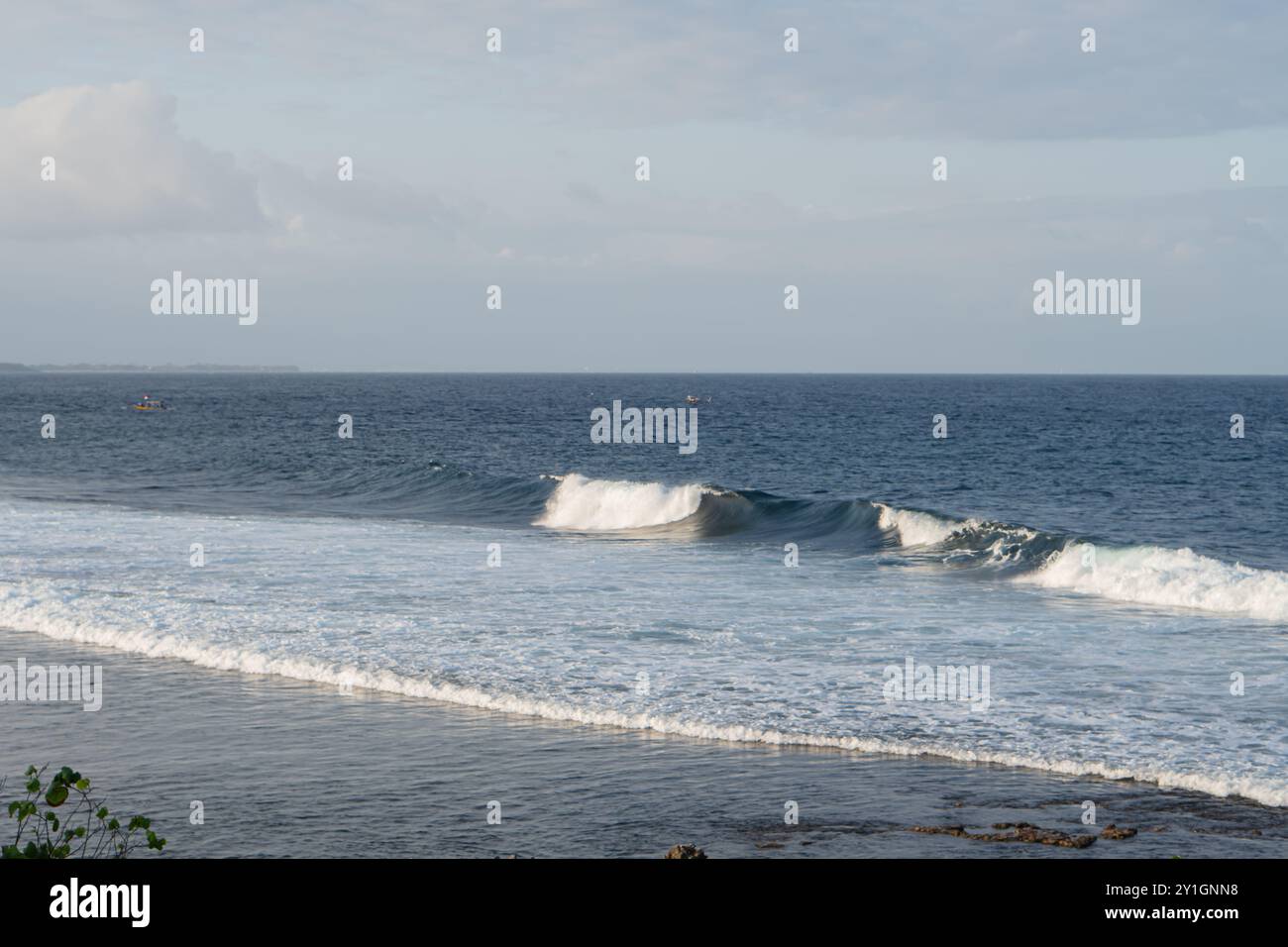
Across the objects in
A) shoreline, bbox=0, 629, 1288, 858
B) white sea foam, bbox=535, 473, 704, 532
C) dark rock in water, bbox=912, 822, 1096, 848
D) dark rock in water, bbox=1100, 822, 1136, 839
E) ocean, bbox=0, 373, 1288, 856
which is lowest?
dark rock in water, bbox=1100, 822, 1136, 839

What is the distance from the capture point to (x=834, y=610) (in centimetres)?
2414

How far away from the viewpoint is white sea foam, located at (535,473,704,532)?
43.2 metres

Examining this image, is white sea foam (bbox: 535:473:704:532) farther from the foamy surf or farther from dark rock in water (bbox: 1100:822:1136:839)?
dark rock in water (bbox: 1100:822:1136:839)

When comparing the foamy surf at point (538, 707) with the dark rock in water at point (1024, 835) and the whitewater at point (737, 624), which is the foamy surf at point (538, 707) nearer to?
the whitewater at point (737, 624)

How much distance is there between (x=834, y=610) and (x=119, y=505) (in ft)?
102

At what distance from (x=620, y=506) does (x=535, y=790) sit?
32028 millimetres

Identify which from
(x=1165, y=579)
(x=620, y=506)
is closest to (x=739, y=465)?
(x=620, y=506)

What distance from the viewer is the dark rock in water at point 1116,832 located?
11.4 m

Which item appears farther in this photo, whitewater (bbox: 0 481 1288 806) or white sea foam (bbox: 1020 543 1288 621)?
white sea foam (bbox: 1020 543 1288 621)

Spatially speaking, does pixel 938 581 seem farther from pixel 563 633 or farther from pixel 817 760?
pixel 817 760

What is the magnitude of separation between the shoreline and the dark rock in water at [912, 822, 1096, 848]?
1.9 inches

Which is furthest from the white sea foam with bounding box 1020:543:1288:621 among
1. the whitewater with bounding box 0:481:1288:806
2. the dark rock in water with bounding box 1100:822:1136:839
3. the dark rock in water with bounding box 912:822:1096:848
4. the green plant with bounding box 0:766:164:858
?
the green plant with bounding box 0:766:164:858

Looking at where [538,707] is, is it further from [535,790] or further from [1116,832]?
[1116,832]
